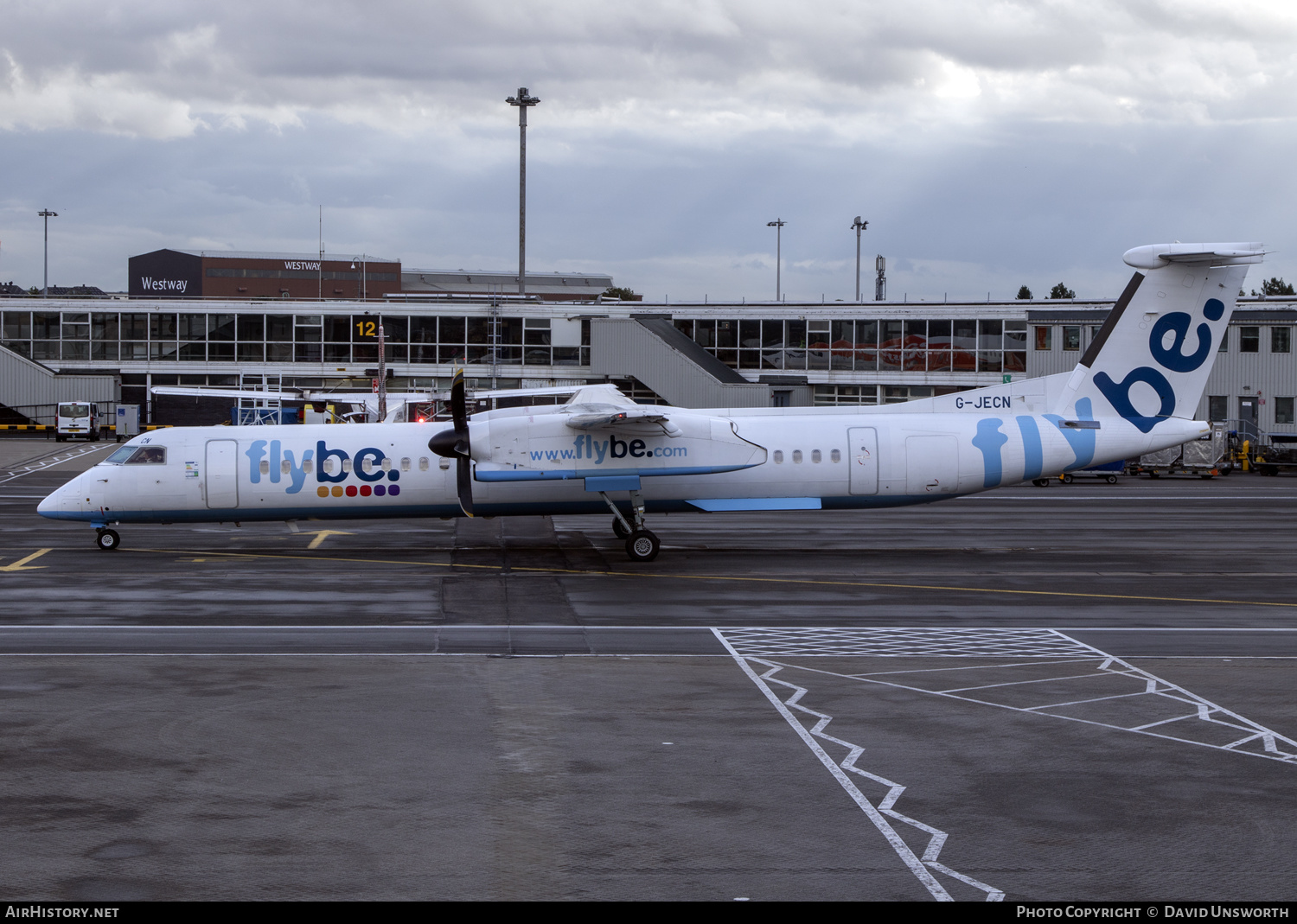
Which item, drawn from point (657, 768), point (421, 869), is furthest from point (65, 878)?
point (657, 768)

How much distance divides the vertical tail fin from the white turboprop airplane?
44mm

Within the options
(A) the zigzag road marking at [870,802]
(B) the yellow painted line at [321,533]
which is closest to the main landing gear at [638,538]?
(B) the yellow painted line at [321,533]

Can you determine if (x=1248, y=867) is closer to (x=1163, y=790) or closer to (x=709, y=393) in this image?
(x=1163, y=790)

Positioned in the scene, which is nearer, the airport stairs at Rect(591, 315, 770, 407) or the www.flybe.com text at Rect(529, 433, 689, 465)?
the www.flybe.com text at Rect(529, 433, 689, 465)

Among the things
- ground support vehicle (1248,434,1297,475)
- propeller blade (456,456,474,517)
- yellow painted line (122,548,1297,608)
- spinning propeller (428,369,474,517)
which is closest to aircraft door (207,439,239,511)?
yellow painted line (122,548,1297,608)

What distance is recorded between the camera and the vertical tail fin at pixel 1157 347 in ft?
93.8

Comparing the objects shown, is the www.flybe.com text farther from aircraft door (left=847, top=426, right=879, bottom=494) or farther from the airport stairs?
the airport stairs

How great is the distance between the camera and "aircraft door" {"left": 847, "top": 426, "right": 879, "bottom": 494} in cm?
2812

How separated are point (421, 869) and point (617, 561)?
59.5 ft

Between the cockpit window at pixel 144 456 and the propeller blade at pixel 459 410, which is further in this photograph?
the cockpit window at pixel 144 456

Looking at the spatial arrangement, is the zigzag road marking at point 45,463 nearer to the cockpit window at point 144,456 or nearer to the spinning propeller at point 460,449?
the cockpit window at point 144,456

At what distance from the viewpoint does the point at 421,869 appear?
8977 mm

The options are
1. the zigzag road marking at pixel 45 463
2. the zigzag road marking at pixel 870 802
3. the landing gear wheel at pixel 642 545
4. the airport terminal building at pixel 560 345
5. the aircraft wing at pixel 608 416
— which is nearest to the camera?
the zigzag road marking at pixel 870 802

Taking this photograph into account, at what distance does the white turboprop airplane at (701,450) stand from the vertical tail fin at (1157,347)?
1.7 inches
